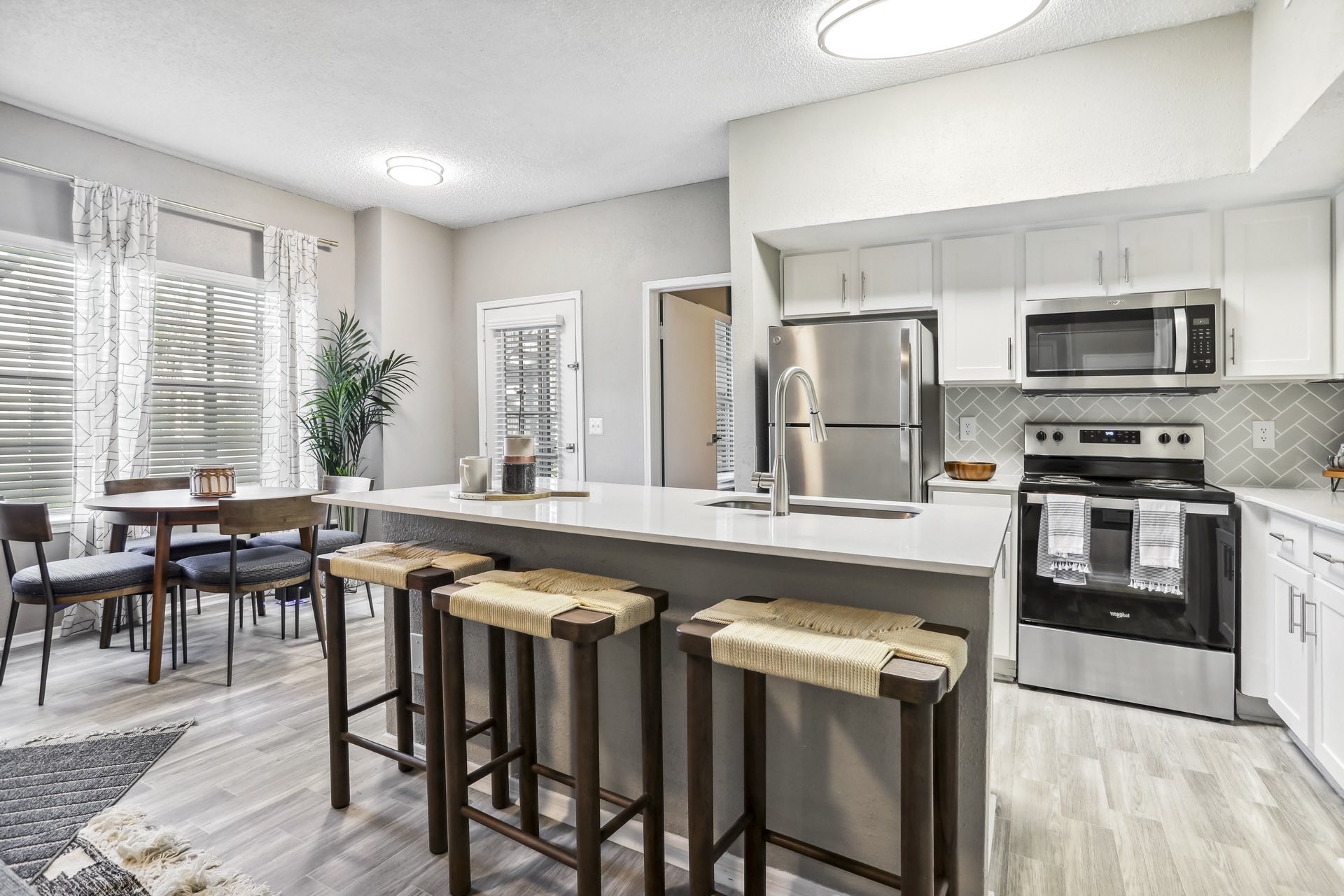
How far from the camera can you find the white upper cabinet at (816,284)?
3684mm

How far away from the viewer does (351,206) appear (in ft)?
16.5

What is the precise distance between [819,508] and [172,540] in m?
3.60

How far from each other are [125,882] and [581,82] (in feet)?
10.8

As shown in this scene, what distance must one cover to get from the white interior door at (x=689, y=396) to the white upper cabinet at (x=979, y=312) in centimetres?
199

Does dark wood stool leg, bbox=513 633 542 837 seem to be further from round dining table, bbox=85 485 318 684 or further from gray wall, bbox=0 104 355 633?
gray wall, bbox=0 104 355 633

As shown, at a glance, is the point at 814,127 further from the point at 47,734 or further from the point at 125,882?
the point at 47,734

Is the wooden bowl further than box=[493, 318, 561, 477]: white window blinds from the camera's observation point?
No

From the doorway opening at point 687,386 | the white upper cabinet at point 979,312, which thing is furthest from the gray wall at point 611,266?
the white upper cabinet at point 979,312

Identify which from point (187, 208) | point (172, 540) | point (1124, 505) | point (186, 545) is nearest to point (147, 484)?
point (172, 540)

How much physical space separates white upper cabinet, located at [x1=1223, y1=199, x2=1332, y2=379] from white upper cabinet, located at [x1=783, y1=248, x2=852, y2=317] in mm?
1618

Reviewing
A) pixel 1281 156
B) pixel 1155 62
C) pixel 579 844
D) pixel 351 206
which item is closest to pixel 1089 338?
pixel 1281 156

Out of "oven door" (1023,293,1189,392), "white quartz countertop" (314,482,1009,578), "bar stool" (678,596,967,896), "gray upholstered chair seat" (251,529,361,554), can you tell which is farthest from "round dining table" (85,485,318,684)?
"oven door" (1023,293,1189,392)

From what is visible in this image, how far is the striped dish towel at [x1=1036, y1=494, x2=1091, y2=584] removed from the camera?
2.92 meters

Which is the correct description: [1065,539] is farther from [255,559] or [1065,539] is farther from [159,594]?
[159,594]
